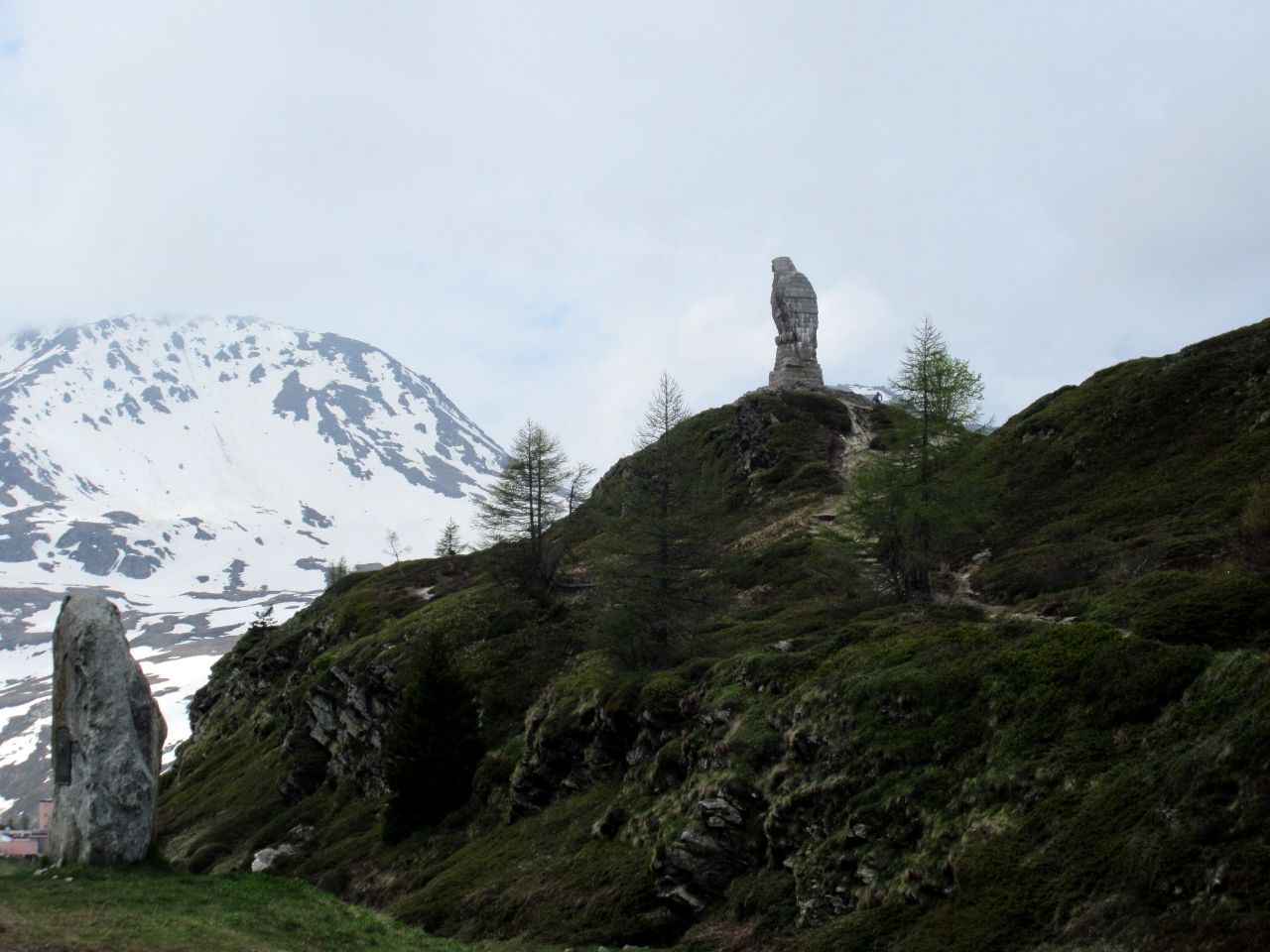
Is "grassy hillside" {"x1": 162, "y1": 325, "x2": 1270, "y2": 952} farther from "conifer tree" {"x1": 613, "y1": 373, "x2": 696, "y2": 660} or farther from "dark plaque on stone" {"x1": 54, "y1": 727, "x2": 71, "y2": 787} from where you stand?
"dark plaque on stone" {"x1": 54, "y1": 727, "x2": 71, "y2": 787}

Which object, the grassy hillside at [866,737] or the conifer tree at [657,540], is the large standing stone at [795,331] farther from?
the conifer tree at [657,540]

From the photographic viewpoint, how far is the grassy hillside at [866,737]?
14812mm

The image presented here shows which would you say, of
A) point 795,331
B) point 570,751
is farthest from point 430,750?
point 795,331

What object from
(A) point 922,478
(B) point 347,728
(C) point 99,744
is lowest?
(B) point 347,728

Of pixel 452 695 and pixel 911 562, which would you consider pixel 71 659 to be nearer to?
pixel 452 695

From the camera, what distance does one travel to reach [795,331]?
9700 cm

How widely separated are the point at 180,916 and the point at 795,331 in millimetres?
85349

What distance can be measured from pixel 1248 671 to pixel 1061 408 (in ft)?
142

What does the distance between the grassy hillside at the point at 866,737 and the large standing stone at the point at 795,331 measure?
38.4m

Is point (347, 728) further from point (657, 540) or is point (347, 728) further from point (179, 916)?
point (179, 916)

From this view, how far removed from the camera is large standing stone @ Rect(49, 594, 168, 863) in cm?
2364

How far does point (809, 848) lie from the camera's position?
65.6 feet

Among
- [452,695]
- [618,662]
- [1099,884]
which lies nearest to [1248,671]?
[1099,884]

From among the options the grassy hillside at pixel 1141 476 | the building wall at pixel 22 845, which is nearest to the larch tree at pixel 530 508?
the grassy hillside at pixel 1141 476
